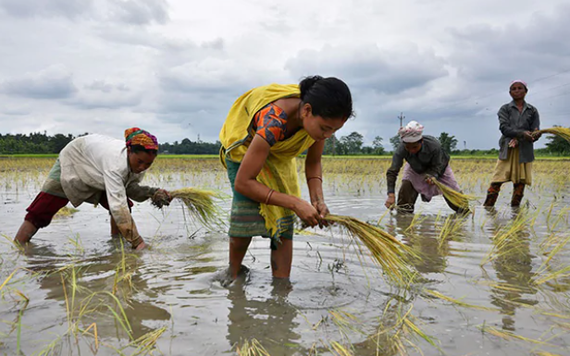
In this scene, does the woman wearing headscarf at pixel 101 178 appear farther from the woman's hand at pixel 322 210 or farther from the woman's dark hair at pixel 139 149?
the woman's hand at pixel 322 210

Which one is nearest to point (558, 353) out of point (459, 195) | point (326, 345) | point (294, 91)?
A: point (326, 345)

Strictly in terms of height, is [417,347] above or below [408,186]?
below

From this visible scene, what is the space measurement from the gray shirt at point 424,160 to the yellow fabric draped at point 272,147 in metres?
2.51

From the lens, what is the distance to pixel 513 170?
17.7 feet

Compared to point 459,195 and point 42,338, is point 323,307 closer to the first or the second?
point 42,338

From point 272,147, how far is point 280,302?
80 cm

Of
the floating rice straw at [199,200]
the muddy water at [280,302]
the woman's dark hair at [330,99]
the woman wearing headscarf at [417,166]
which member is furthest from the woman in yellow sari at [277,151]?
the woman wearing headscarf at [417,166]

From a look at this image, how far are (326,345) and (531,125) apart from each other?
484 centimetres

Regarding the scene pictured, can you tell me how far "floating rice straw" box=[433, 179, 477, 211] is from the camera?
14.9 ft

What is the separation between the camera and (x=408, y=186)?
5.09 metres

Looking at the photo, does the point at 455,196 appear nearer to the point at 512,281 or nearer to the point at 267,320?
the point at 512,281

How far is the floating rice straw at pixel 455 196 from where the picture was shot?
4539mm

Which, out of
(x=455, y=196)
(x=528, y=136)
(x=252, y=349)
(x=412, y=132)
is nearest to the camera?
(x=252, y=349)

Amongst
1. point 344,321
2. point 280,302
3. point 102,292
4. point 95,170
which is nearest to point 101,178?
point 95,170
